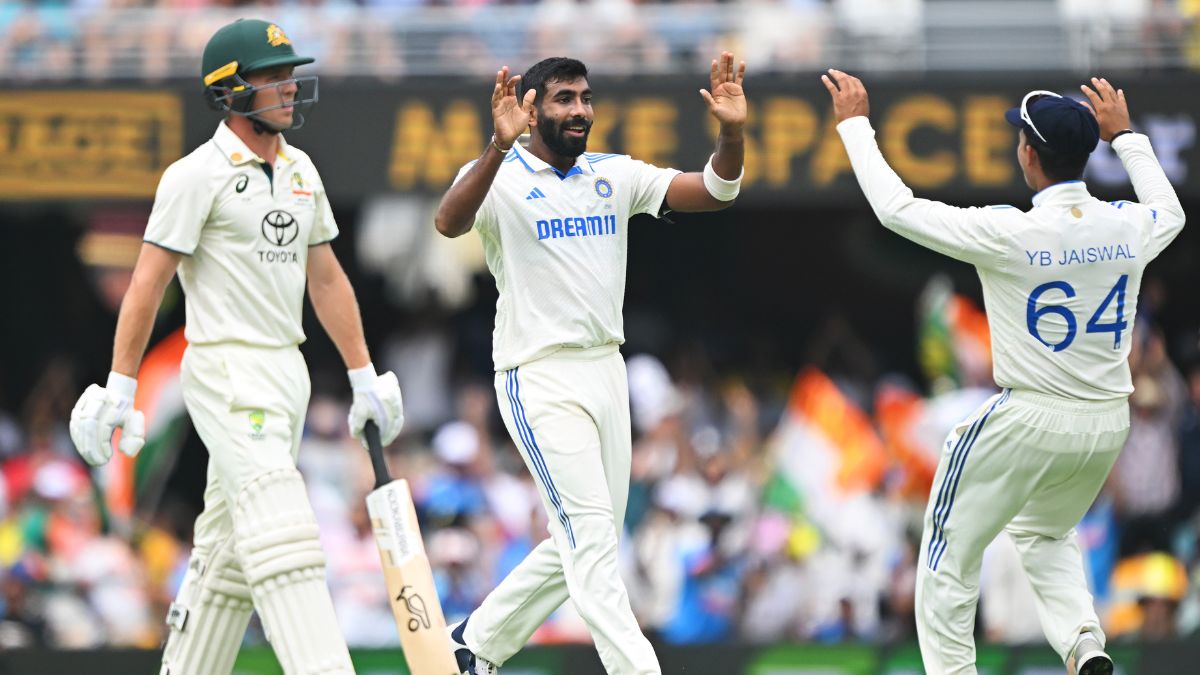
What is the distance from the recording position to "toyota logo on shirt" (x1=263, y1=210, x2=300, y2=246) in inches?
248

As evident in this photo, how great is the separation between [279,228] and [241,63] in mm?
561

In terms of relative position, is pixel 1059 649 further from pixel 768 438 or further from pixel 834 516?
pixel 768 438

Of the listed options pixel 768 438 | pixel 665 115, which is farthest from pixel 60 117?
pixel 768 438

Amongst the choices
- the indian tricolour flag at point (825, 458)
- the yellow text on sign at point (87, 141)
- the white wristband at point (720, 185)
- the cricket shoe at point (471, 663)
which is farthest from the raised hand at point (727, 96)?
the yellow text on sign at point (87, 141)

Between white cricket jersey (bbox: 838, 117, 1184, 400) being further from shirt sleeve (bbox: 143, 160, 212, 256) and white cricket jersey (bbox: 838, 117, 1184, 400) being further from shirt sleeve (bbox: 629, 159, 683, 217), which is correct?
shirt sleeve (bbox: 143, 160, 212, 256)

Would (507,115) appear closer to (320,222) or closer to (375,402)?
A: (320,222)

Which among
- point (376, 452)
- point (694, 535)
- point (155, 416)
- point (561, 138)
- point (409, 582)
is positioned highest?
point (561, 138)

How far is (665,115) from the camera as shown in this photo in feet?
38.9

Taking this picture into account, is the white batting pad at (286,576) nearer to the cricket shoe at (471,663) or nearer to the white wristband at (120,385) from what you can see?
the white wristband at (120,385)

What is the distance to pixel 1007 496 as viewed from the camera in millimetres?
6516

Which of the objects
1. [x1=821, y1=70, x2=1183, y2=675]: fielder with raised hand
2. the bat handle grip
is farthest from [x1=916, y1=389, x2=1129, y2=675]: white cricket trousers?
the bat handle grip

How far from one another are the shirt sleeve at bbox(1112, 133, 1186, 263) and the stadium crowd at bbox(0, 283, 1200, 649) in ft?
11.9

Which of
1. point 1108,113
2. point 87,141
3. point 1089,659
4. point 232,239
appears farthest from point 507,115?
point 87,141

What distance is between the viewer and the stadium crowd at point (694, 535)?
1020 centimetres
